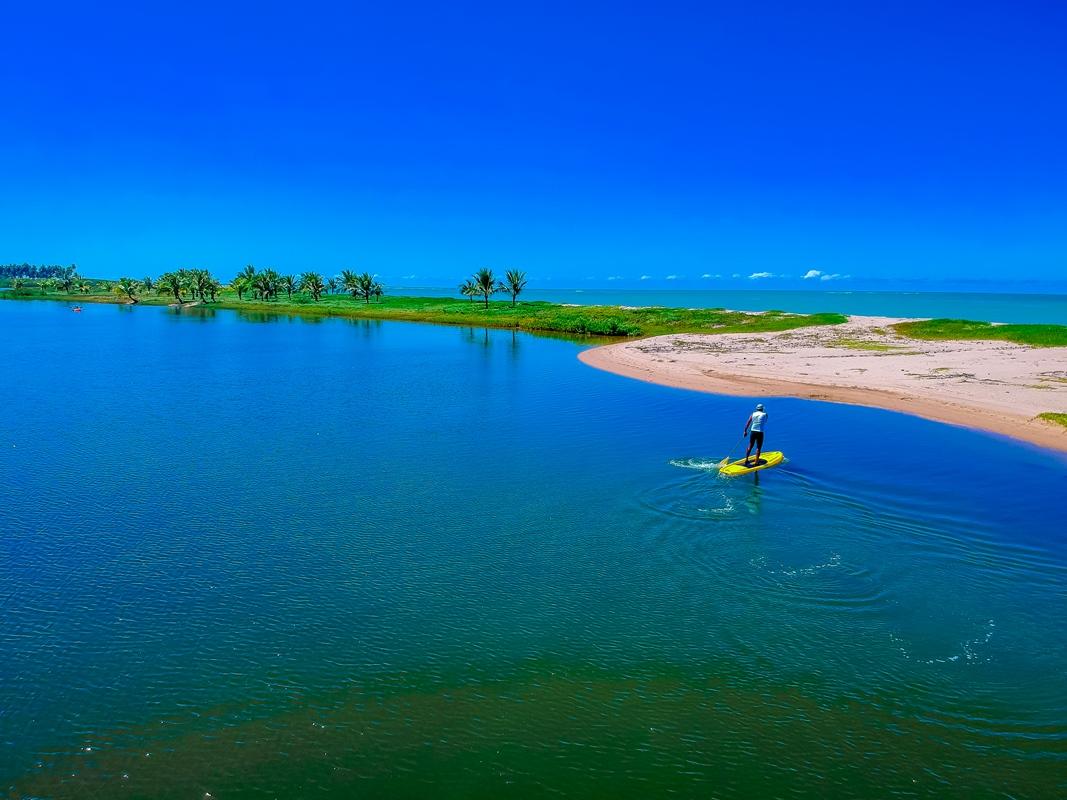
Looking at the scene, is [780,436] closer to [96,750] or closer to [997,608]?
[997,608]

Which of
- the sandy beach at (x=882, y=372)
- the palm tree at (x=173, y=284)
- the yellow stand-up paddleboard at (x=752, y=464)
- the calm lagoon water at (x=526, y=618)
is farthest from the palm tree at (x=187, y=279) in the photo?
the yellow stand-up paddleboard at (x=752, y=464)

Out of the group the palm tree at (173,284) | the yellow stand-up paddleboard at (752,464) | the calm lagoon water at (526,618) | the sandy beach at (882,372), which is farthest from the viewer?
the palm tree at (173,284)

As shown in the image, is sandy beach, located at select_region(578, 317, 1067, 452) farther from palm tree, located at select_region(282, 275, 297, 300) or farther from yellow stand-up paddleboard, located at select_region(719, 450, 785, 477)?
palm tree, located at select_region(282, 275, 297, 300)

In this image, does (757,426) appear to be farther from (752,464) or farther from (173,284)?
(173,284)

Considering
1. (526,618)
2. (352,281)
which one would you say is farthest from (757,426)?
(352,281)

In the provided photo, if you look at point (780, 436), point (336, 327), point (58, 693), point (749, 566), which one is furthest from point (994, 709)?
point (336, 327)

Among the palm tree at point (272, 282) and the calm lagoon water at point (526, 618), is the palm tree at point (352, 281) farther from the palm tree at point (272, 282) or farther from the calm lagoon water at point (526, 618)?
the calm lagoon water at point (526, 618)
